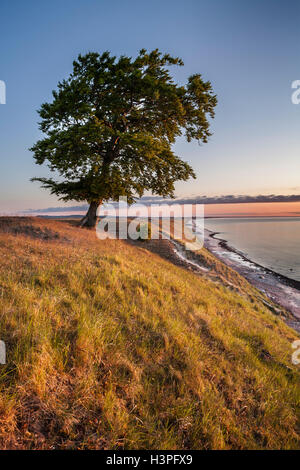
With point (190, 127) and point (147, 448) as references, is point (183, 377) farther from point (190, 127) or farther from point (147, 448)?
point (190, 127)

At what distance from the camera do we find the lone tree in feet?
42.8

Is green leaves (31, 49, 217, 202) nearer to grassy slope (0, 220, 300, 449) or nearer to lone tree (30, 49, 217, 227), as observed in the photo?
lone tree (30, 49, 217, 227)

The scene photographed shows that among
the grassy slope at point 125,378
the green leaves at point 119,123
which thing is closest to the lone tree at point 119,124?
the green leaves at point 119,123

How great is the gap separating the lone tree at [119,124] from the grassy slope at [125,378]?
10.5m

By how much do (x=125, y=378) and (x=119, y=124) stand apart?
1784 centimetres

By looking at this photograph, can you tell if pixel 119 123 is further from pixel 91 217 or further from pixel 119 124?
pixel 91 217

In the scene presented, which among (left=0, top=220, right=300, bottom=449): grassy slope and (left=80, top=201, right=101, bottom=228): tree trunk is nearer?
(left=0, top=220, right=300, bottom=449): grassy slope

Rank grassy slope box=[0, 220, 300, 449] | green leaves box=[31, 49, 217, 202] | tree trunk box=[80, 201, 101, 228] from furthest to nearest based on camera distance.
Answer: tree trunk box=[80, 201, 101, 228]
green leaves box=[31, 49, 217, 202]
grassy slope box=[0, 220, 300, 449]

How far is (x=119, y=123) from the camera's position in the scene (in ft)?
52.9

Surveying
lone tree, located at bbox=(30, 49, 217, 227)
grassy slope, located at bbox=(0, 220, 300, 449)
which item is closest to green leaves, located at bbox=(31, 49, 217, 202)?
lone tree, located at bbox=(30, 49, 217, 227)

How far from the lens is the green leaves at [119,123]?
42.8ft

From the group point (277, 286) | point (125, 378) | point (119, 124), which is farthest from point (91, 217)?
point (277, 286)

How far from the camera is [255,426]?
111 inches
